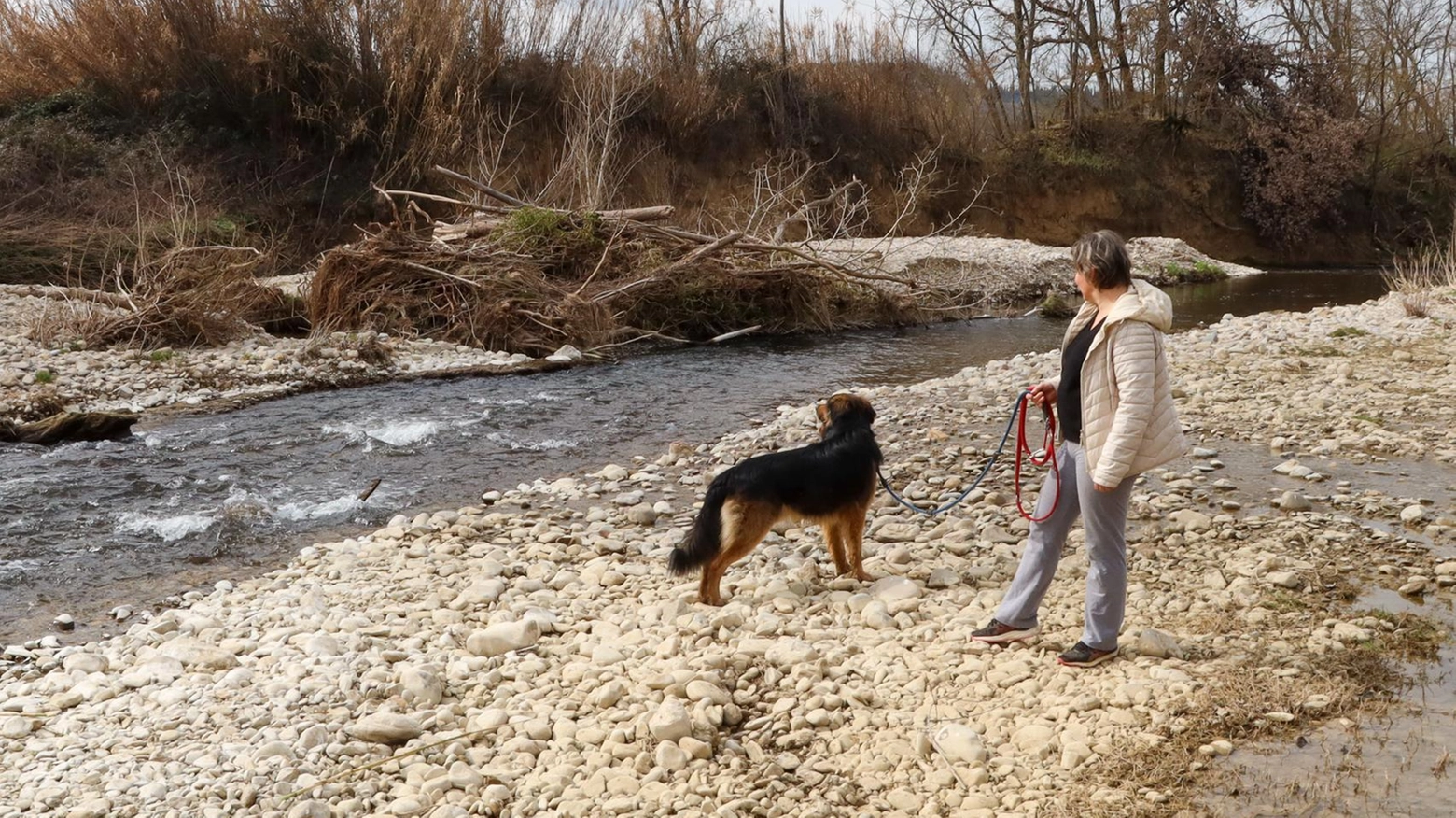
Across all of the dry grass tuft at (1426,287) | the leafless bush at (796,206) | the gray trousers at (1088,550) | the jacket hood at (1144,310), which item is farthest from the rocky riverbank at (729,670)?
the leafless bush at (796,206)

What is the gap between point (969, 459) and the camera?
807 centimetres

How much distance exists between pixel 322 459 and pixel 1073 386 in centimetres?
727

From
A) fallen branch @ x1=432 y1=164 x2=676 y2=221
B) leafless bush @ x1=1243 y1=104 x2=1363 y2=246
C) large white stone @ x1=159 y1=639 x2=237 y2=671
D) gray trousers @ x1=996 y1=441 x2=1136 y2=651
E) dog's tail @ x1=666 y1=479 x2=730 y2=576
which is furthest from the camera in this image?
leafless bush @ x1=1243 y1=104 x2=1363 y2=246

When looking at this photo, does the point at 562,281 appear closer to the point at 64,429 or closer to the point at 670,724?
the point at 64,429

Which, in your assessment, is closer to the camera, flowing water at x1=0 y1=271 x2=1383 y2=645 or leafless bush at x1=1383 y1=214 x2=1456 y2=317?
flowing water at x1=0 y1=271 x2=1383 y2=645

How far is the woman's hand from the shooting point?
15.0 ft

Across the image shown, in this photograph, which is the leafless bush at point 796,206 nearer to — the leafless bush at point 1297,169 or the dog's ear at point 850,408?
the dog's ear at point 850,408

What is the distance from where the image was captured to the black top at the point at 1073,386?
4.24 meters

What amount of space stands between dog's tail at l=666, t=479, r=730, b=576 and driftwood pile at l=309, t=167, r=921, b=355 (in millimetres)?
10346

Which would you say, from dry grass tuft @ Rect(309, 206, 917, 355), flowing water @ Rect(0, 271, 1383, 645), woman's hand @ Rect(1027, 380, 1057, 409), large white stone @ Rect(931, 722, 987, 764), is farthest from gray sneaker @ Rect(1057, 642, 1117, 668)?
dry grass tuft @ Rect(309, 206, 917, 355)

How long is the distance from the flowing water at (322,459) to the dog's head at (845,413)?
3.70 metres

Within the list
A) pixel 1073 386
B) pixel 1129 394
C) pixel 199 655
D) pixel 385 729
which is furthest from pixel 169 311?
pixel 1129 394

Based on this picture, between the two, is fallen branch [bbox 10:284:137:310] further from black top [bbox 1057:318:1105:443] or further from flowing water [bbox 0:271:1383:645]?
black top [bbox 1057:318:1105:443]

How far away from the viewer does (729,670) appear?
452 centimetres
